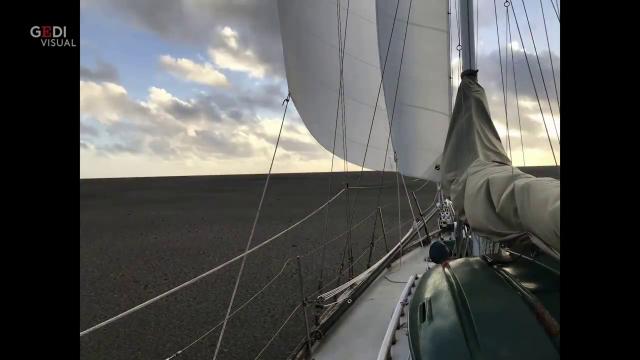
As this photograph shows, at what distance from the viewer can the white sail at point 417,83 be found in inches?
217

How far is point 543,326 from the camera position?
5.90 ft

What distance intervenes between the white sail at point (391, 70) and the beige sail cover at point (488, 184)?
1.98 meters

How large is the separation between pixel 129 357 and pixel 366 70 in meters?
5.86

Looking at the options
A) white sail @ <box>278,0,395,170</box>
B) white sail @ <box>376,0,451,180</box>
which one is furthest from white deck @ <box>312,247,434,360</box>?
white sail @ <box>278,0,395,170</box>

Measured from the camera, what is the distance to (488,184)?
2.33 m

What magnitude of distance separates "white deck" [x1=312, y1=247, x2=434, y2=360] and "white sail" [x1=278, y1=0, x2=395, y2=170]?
106 inches

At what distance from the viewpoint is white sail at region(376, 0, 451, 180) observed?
5.50 meters

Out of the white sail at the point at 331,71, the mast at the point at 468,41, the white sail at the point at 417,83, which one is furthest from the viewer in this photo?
the white sail at the point at 331,71
